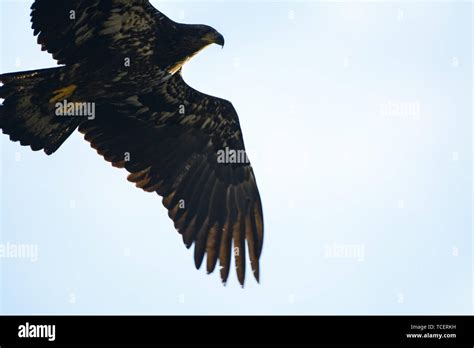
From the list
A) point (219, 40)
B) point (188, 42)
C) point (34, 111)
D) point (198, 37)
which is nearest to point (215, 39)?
point (219, 40)

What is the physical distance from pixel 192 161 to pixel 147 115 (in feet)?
3.19

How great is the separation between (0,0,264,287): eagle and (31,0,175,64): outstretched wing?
1 cm

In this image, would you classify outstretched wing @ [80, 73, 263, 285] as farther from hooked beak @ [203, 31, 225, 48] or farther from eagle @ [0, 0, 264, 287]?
hooked beak @ [203, 31, 225, 48]

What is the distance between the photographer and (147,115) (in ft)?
54.6

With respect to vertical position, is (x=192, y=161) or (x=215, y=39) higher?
(x=215, y=39)

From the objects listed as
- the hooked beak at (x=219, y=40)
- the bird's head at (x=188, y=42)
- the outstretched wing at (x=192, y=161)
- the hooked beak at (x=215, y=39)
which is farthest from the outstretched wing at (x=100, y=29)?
the outstretched wing at (x=192, y=161)

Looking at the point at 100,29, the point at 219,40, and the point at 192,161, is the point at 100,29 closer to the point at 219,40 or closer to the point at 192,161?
the point at 219,40

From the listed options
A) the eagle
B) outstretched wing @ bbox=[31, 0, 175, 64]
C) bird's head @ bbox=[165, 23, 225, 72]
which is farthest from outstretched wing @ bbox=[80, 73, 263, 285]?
outstretched wing @ bbox=[31, 0, 175, 64]

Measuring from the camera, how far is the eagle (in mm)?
15094
